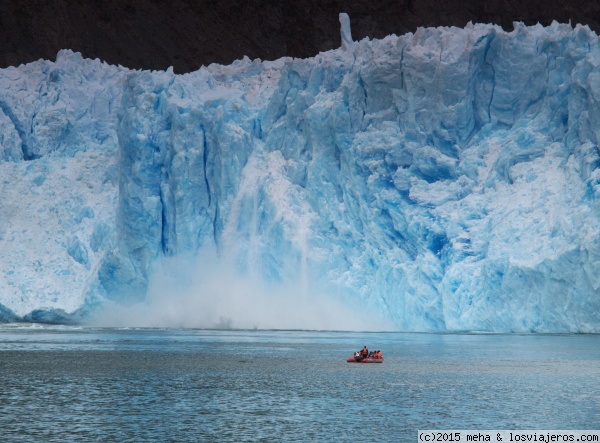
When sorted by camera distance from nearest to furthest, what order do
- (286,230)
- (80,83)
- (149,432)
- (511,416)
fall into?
(149,432) < (511,416) < (286,230) < (80,83)

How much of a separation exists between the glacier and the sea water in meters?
4.79

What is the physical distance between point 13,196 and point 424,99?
1911 centimetres

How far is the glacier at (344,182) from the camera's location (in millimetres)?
30703

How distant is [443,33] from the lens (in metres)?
34.4

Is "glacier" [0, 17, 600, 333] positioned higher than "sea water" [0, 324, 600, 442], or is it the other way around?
"glacier" [0, 17, 600, 333]

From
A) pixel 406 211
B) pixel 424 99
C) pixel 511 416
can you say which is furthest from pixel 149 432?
pixel 424 99

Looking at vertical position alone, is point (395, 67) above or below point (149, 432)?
above

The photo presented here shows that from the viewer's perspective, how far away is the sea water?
12.5 meters

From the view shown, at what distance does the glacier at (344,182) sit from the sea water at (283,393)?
4.79 metres

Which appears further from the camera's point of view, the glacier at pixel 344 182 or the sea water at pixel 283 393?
the glacier at pixel 344 182

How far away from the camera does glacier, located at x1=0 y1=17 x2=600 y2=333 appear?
101 feet

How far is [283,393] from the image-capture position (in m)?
16.4

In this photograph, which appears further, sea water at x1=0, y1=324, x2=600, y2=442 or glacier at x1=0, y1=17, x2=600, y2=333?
glacier at x1=0, y1=17, x2=600, y2=333

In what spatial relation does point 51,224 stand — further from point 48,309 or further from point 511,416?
point 511,416
